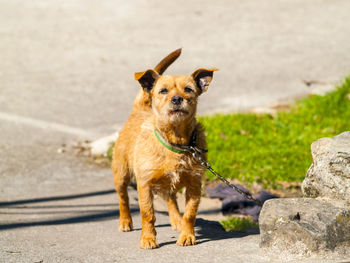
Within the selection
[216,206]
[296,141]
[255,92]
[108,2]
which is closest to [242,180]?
[216,206]

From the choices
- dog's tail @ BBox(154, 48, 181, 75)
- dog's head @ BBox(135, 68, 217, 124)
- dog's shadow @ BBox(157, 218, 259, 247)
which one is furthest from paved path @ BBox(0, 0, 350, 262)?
dog's tail @ BBox(154, 48, 181, 75)

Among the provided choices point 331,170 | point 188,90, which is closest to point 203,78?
point 188,90

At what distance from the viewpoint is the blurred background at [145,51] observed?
33.4 ft

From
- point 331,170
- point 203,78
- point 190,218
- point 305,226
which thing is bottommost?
point 190,218

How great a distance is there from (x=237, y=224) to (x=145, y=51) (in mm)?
7549

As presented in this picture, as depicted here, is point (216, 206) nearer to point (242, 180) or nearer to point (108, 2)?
point (242, 180)

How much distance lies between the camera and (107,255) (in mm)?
4293

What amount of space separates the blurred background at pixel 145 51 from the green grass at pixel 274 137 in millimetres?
986

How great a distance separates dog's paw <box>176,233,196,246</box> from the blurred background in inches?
185

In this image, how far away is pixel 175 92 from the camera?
4445 millimetres

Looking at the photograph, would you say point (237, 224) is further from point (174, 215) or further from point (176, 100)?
point (176, 100)

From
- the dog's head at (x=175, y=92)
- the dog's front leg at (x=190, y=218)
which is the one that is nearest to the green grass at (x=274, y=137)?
the dog's front leg at (x=190, y=218)

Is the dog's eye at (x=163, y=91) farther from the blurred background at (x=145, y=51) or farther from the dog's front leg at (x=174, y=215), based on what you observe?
the blurred background at (x=145, y=51)

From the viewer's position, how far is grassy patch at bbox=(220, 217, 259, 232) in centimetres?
561
